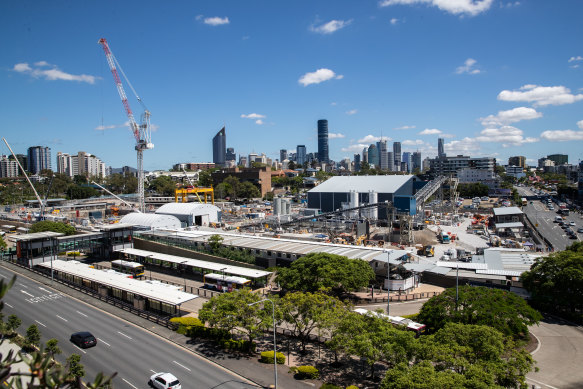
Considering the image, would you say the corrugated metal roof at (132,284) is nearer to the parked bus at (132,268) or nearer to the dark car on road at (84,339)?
the parked bus at (132,268)

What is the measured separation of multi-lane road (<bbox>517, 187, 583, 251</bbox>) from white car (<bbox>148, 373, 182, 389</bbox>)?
5665cm

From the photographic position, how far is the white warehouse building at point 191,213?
249ft

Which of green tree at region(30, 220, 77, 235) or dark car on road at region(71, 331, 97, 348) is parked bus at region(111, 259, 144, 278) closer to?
dark car on road at region(71, 331, 97, 348)

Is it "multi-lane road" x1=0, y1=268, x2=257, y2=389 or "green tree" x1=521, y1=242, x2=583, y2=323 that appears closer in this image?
"multi-lane road" x1=0, y1=268, x2=257, y2=389

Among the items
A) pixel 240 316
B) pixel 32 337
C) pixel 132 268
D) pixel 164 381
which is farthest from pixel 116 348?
pixel 132 268

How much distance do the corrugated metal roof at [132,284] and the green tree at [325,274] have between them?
854 centimetres

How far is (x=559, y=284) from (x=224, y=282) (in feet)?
93.5

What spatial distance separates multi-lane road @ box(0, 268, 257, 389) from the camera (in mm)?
19875

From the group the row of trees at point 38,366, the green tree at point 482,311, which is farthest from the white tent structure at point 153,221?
the green tree at point 482,311

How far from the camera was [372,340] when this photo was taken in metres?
19.3

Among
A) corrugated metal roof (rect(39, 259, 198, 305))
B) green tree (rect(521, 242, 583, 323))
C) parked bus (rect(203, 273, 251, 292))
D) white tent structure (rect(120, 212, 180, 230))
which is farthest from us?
white tent structure (rect(120, 212, 180, 230))

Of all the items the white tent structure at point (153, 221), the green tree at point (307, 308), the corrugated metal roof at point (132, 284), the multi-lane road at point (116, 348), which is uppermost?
the white tent structure at point (153, 221)

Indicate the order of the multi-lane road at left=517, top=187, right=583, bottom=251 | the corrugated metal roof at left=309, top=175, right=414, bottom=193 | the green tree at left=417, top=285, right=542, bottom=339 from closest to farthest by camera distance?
the green tree at left=417, top=285, right=542, bottom=339, the multi-lane road at left=517, top=187, right=583, bottom=251, the corrugated metal roof at left=309, top=175, right=414, bottom=193

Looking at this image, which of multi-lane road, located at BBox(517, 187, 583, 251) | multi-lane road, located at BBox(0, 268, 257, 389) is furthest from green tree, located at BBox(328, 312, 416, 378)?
multi-lane road, located at BBox(517, 187, 583, 251)
